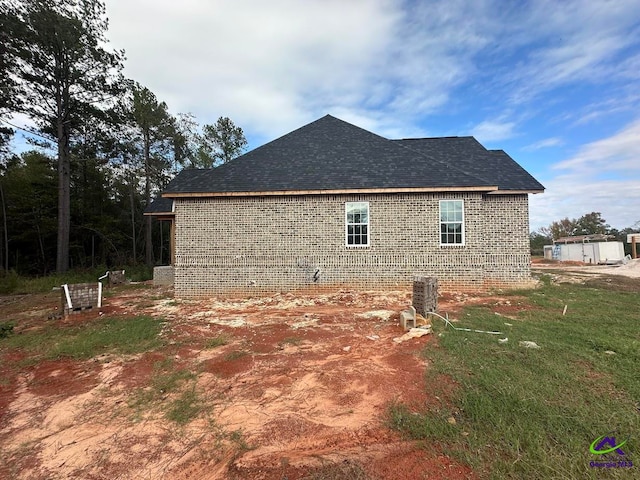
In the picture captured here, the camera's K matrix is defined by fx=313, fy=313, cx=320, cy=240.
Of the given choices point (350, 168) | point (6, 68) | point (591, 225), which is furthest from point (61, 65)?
point (591, 225)

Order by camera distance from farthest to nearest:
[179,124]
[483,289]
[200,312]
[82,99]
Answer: [179,124], [82,99], [483,289], [200,312]

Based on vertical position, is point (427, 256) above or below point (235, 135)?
below

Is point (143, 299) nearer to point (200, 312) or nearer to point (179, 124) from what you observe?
point (200, 312)

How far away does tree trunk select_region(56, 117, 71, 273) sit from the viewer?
18.2m

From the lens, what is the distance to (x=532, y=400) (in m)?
3.53

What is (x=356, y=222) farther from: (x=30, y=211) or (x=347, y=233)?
(x=30, y=211)

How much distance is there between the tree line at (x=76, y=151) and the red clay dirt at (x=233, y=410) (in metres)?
17.7

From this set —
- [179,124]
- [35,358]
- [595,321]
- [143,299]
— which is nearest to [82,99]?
[179,124]

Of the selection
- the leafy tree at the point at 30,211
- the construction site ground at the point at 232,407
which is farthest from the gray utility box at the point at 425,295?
the leafy tree at the point at 30,211

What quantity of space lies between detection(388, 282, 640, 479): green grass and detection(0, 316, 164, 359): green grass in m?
5.34

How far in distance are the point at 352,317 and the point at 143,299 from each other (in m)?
8.25

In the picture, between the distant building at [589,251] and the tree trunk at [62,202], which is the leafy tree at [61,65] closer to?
the tree trunk at [62,202]

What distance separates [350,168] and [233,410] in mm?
10537

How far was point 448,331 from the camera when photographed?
6.24 metres
